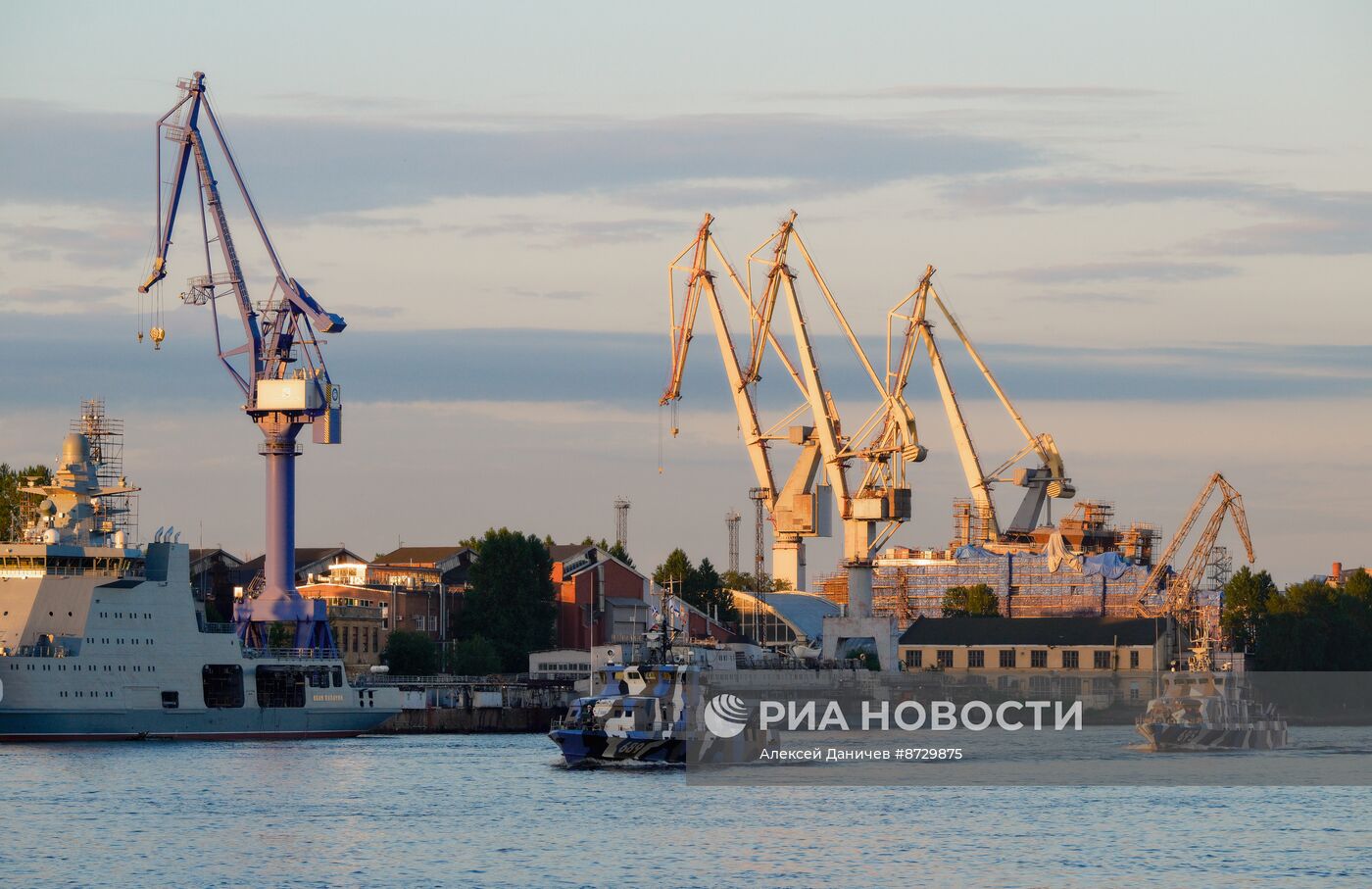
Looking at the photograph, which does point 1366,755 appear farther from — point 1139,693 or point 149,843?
point 149,843

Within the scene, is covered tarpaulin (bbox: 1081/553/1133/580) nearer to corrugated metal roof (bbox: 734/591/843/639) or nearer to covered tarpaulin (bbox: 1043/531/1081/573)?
covered tarpaulin (bbox: 1043/531/1081/573)

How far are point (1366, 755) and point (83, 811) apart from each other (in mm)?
52896

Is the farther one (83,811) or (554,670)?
(554,670)

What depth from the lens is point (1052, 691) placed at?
138 metres

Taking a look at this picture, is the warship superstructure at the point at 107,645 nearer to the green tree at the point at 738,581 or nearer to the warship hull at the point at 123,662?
the warship hull at the point at 123,662

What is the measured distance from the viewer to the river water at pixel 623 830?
47.8 metres

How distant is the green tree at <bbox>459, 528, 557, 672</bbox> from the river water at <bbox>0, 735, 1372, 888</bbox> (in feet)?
183

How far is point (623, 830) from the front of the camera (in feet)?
180

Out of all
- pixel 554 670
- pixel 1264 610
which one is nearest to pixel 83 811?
pixel 554 670

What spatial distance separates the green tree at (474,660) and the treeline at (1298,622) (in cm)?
4819

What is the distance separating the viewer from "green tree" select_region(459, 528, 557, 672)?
132000 mm

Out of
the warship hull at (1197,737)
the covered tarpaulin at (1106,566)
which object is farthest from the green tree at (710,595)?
the warship hull at (1197,737)

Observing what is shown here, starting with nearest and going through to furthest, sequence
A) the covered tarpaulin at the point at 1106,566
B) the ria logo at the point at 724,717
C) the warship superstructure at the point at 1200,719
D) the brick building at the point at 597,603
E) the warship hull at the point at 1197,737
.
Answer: the ria logo at the point at 724,717 < the warship hull at the point at 1197,737 < the warship superstructure at the point at 1200,719 < the brick building at the point at 597,603 < the covered tarpaulin at the point at 1106,566

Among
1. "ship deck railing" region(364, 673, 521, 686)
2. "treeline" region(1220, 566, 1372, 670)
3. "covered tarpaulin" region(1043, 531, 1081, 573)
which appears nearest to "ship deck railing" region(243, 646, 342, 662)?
"ship deck railing" region(364, 673, 521, 686)
